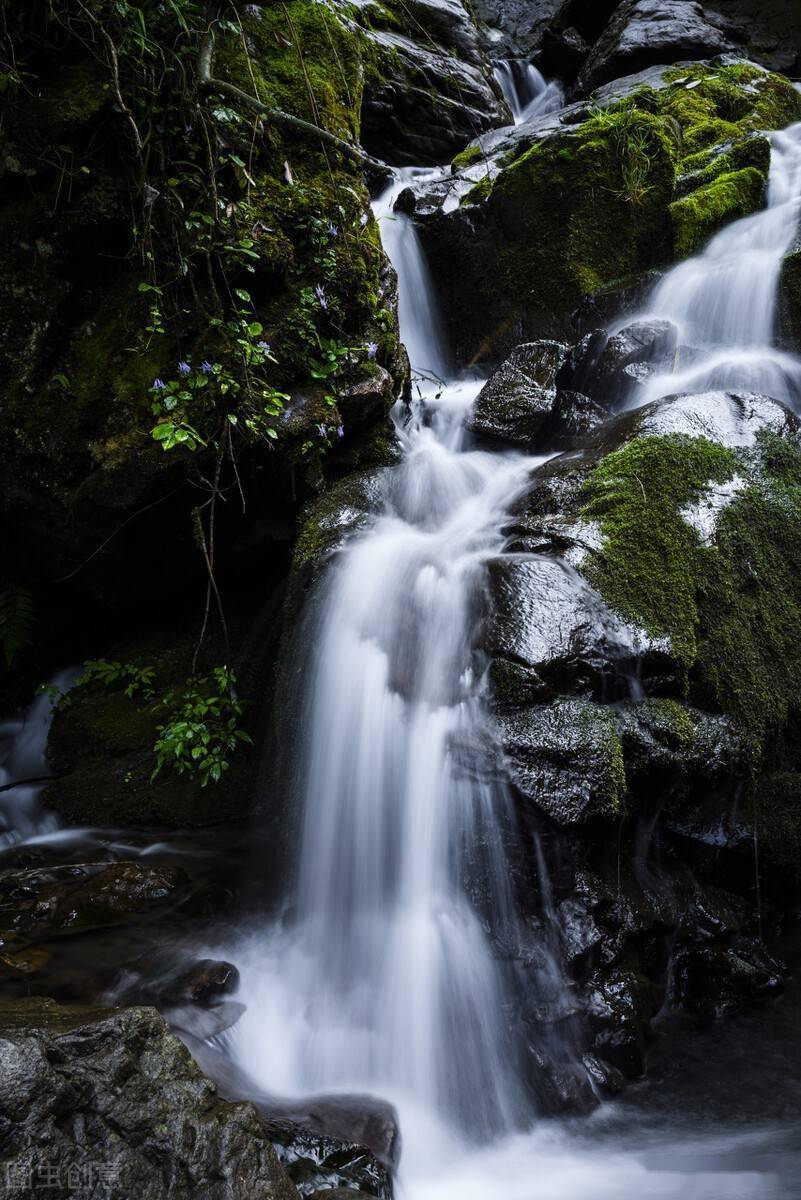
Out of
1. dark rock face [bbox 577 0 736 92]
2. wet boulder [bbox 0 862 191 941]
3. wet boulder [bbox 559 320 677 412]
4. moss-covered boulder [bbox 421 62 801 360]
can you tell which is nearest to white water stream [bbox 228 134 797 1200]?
wet boulder [bbox 0 862 191 941]

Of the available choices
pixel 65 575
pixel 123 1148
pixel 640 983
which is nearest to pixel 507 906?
pixel 640 983

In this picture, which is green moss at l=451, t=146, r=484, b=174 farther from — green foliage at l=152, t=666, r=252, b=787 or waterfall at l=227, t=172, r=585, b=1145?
green foliage at l=152, t=666, r=252, b=787

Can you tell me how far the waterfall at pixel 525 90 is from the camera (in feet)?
37.9

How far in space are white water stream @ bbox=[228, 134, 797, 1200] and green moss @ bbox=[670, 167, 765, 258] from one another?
430 cm

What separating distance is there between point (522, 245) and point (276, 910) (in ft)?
21.0

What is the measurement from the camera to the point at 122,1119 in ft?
5.23

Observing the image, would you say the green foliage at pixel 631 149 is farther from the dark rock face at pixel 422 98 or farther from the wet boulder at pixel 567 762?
the wet boulder at pixel 567 762

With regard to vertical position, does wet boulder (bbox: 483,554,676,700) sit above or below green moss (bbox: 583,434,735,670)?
below

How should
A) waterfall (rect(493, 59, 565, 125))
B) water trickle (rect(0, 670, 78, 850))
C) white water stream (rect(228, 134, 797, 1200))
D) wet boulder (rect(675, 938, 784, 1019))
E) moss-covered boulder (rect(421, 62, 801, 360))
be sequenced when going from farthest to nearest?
waterfall (rect(493, 59, 565, 125)) → moss-covered boulder (rect(421, 62, 801, 360)) → water trickle (rect(0, 670, 78, 850)) → wet boulder (rect(675, 938, 784, 1019)) → white water stream (rect(228, 134, 797, 1200))

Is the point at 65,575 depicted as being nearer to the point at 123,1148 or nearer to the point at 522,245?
the point at 123,1148

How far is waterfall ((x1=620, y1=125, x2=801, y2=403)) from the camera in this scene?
17.0 ft

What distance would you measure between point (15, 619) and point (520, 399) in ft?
13.2

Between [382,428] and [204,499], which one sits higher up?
[382,428]

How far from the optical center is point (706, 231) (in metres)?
6.63
